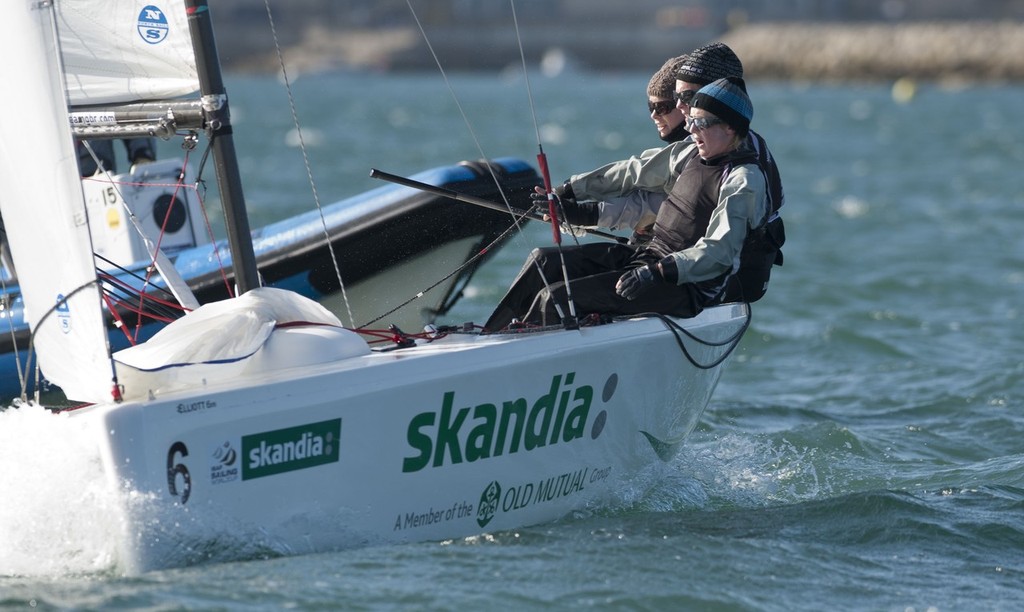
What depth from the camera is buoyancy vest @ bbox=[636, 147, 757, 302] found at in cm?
443

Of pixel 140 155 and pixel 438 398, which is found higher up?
pixel 140 155

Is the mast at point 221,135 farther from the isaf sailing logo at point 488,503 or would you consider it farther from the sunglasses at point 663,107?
the sunglasses at point 663,107

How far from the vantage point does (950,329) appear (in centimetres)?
855

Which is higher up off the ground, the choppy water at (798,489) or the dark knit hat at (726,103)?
the dark knit hat at (726,103)

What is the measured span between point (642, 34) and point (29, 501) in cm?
5082

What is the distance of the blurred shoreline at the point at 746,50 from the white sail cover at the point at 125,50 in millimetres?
45689

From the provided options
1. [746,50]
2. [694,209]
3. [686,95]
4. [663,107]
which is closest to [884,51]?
[746,50]

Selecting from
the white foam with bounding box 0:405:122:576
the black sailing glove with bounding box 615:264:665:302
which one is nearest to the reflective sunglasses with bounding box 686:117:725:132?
the black sailing glove with bounding box 615:264:665:302

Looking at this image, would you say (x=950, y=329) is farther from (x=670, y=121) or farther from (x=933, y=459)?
(x=670, y=121)

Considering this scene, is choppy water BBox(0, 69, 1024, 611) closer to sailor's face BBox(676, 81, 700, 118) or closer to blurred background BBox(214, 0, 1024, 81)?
sailor's face BBox(676, 81, 700, 118)

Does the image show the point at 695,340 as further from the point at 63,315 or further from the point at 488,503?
the point at 63,315

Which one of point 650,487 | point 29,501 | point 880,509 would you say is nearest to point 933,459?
point 880,509

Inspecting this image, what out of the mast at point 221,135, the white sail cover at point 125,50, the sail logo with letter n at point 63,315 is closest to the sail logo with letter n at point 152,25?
the white sail cover at point 125,50

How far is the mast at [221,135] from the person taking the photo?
4230 mm
